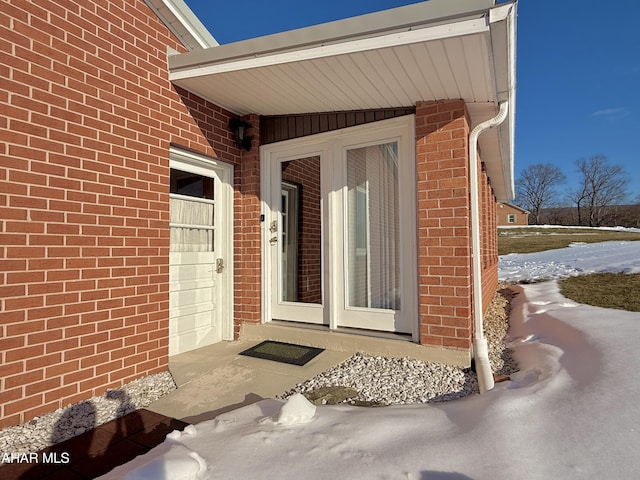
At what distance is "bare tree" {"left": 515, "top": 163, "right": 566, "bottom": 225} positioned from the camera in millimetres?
44062

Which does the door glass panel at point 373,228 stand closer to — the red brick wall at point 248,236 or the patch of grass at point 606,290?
the red brick wall at point 248,236

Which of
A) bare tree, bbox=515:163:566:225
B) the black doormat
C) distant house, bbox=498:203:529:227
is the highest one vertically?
bare tree, bbox=515:163:566:225

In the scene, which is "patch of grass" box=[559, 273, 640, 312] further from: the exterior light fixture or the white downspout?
the exterior light fixture

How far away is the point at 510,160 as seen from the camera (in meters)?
5.40

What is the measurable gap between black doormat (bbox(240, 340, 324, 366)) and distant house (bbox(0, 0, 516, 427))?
8.0 inches

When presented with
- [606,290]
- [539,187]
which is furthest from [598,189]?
[606,290]

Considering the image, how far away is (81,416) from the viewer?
230 cm

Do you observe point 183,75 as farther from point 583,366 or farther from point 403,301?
point 583,366

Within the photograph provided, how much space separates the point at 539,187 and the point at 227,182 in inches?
1983

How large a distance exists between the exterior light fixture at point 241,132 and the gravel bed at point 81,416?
253cm

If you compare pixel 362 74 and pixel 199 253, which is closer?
pixel 362 74

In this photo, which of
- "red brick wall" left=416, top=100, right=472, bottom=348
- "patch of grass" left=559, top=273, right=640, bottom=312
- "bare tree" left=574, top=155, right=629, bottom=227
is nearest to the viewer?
"red brick wall" left=416, top=100, right=472, bottom=348

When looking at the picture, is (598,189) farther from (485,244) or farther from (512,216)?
(485,244)

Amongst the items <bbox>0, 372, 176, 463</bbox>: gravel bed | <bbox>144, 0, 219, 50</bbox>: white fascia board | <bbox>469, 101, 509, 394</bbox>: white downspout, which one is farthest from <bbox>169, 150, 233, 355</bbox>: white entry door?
<bbox>469, 101, 509, 394</bbox>: white downspout
